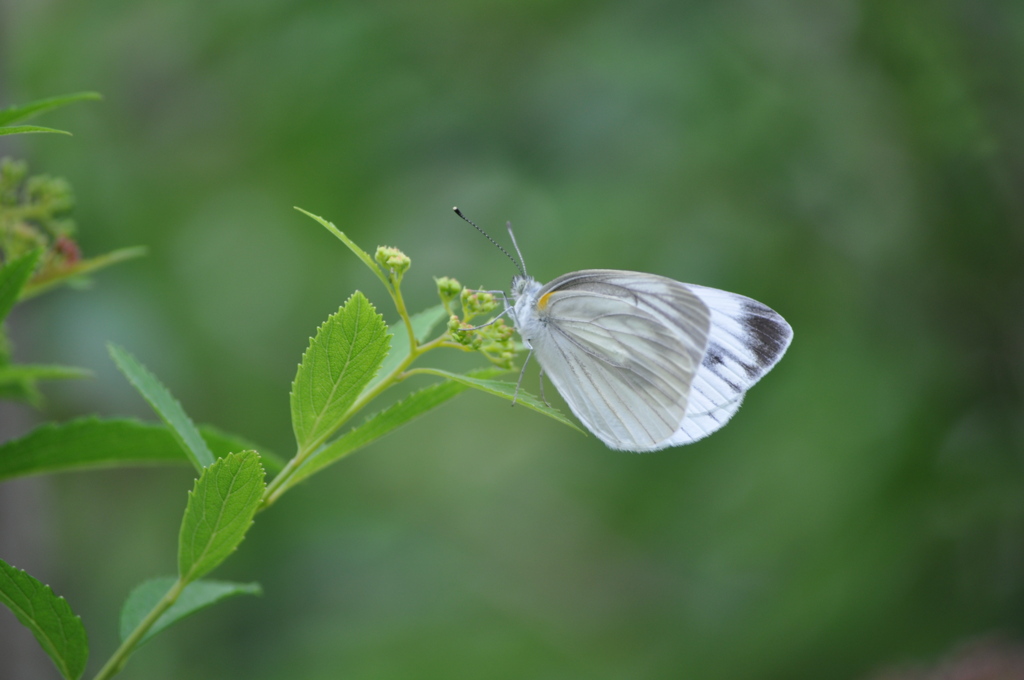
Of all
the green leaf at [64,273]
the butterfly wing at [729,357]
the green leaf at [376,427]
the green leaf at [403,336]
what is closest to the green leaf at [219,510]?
the green leaf at [376,427]

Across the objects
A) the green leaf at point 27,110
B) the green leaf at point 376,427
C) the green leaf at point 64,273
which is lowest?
the green leaf at point 376,427

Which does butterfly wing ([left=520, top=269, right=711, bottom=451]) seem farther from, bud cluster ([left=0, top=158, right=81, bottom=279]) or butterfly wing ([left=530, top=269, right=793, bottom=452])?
bud cluster ([left=0, top=158, right=81, bottom=279])

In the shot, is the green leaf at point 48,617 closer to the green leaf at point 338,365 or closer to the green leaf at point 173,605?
the green leaf at point 173,605

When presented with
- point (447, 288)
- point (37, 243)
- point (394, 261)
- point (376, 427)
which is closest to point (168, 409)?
point (376, 427)

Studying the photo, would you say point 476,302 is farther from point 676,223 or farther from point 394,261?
point 676,223

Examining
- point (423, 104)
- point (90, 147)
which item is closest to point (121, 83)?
point (90, 147)

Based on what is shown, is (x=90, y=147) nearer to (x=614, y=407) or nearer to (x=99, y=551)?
(x=99, y=551)
